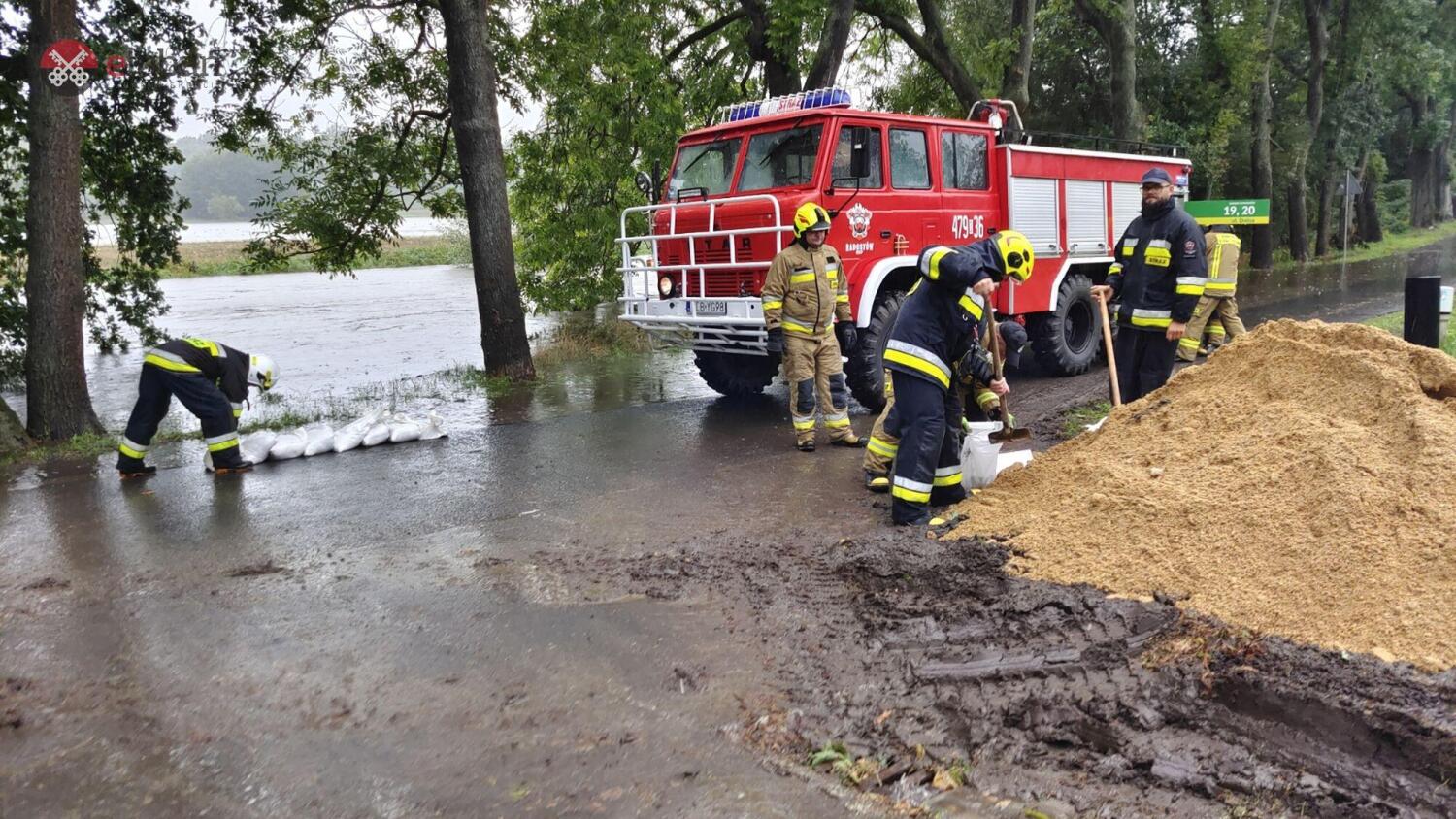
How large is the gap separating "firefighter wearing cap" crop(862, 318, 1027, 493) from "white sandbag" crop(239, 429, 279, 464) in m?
4.75

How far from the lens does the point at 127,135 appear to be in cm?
1095

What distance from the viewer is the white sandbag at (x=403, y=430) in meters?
8.62

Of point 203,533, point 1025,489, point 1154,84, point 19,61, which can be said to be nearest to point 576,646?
point 1025,489

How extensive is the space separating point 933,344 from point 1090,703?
248 cm

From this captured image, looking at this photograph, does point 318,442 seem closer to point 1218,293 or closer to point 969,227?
point 969,227

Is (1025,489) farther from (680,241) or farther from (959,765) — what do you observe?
(680,241)

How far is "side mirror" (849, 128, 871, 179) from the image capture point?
846 centimetres

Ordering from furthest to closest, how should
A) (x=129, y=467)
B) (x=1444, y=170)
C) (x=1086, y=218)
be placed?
(x=1444, y=170)
(x=1086, y=218)
(x=129, y=467)

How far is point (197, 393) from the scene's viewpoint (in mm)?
7445

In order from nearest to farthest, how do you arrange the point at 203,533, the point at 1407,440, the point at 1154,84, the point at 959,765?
the point at 959,765 < the point at 1407,440 < the point at 203,533 < the point at 1154,84

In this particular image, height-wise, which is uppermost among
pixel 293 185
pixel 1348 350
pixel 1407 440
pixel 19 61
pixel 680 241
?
pixel 19 61

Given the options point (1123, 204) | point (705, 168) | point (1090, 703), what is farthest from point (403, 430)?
point (1123, 204)

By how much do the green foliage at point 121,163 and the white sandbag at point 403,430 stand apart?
460 centimetres

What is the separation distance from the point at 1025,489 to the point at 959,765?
263 cm
